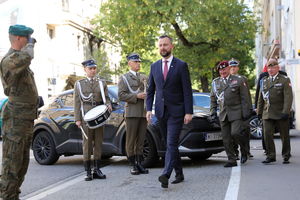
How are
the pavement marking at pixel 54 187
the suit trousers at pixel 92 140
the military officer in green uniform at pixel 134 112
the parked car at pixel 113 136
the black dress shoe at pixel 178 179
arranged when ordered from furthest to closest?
the parked car at pixel 113 136, the military officer in green uniform at pixel 134 112, the suit trousers at pixel 92 140, the black dress shoe at pixel 178 179, the pavement marking at pixel 54 187

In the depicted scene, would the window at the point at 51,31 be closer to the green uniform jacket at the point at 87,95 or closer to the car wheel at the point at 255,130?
the car wheel at the point at 255,130

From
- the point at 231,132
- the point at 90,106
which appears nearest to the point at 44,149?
the point at 90,106

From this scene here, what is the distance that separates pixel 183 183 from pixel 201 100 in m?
3.94

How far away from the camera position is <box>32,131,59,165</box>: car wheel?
11.2 metres

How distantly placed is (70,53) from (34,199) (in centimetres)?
3806

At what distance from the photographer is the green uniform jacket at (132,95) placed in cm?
948

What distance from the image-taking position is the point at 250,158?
1164 cm

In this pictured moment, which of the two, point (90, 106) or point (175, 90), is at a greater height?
point (175, 90)

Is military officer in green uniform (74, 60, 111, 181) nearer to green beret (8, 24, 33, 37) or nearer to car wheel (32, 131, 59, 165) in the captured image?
car wheel (32, 131, 59, 165)

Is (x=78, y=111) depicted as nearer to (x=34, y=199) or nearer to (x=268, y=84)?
(x=34, y=199)

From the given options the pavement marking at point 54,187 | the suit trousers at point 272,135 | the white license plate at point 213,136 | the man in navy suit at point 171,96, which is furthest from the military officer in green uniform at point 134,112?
the suit trousers at point 272,135

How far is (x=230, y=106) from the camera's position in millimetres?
10219

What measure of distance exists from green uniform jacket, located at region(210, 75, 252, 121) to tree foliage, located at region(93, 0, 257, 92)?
17.2 m

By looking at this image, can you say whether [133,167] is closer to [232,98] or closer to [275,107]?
[232,98]
